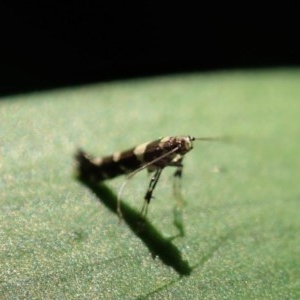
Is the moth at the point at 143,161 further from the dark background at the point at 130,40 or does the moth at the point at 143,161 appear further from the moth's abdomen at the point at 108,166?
the dark background at the point at 130,40

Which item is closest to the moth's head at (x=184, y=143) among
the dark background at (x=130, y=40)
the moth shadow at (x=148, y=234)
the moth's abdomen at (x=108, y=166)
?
the moth's abdomen at (x=108, y=166)

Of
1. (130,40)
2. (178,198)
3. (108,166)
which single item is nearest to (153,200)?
(178,198)

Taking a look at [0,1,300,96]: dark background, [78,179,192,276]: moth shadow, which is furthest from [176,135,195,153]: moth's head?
[0,1,300,96]: dark background

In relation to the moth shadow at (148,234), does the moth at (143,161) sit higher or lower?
higher

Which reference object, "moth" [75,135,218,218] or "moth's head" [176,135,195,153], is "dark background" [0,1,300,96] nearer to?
"moth" [75,135,218,218]

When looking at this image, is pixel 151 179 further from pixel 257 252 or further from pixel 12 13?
pixel 12 13

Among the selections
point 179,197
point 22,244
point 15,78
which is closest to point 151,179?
point 179,197
